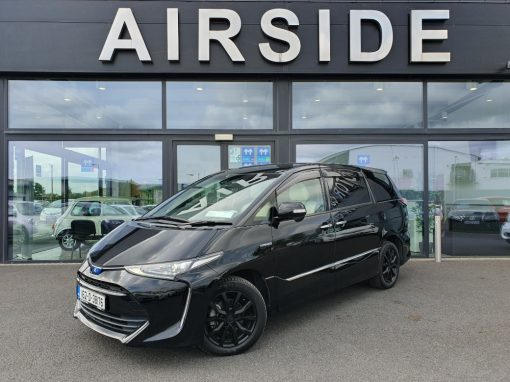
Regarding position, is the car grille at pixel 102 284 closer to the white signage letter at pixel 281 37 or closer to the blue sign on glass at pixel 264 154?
the blue sign on glass at pixel 264 154

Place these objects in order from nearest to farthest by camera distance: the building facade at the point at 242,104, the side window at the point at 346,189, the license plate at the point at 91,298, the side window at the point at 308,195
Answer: the license plate at the point at 91,298
the side window at the point at 308,195
the side window at the point at 346,189
the building facade at the point at 242,104

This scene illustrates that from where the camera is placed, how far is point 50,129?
756cm

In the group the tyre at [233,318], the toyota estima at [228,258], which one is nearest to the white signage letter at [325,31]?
the toyota estima at [228,258]

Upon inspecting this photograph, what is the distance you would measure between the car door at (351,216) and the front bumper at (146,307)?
200 centimetres

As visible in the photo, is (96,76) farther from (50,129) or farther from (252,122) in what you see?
(252,122)

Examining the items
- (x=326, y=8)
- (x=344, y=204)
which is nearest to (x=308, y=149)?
(x=326, y=8)

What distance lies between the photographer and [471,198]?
315 inches

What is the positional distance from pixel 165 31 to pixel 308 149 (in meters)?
3.57

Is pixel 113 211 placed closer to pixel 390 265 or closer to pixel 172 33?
pixel 172 33

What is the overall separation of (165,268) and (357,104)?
6059 millimetres

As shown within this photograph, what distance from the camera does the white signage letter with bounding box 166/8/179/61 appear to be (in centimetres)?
734

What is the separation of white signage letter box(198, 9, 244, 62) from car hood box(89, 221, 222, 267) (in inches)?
185

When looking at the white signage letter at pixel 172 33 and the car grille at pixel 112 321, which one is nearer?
the car grille at pixel 112 321

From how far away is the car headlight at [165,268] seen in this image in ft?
10.3
